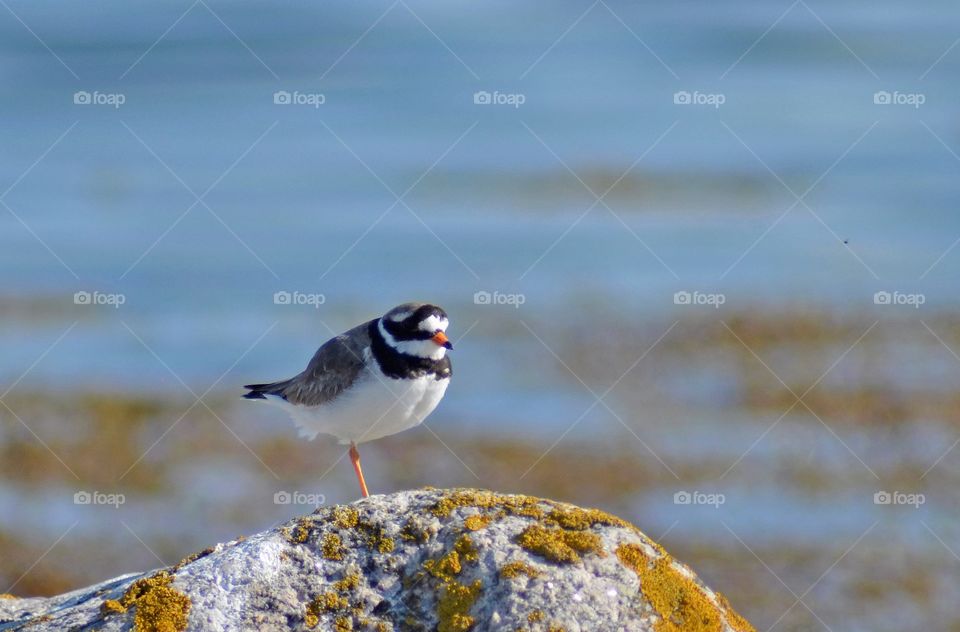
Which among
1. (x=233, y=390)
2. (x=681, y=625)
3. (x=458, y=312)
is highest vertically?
(x=458, y=312)

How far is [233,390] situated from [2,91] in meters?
14.1

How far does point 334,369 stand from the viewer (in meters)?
8.66

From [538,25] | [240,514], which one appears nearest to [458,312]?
[240,514]

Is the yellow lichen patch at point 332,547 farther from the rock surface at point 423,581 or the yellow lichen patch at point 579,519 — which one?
the yellow lichen patch at point 579,519

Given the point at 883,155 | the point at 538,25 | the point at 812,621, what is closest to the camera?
the point at 812,621

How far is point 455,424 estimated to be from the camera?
13656mm

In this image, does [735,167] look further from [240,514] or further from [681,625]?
[681,625]
